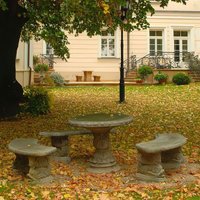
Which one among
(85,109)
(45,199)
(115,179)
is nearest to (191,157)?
(115,179)

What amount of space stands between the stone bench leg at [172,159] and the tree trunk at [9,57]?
653 cm

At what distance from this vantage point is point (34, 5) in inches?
515

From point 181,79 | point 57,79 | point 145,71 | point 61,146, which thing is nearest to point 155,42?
point 145,71

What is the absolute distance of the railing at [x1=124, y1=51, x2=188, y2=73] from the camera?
2891 cm

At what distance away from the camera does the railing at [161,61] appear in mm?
28909

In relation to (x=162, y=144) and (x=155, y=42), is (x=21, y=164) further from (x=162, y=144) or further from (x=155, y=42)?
(x=155, y=42)

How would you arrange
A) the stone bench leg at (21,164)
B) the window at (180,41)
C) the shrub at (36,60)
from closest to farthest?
1. the stone bench leg at (21,164)
2. the shrub at (36,60)
3. the window at (180,41)

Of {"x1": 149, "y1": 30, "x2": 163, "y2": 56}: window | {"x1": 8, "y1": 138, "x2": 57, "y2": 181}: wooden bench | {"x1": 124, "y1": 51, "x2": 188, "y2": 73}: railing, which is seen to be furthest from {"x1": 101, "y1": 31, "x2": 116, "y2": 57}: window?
{"x1": 8, "y1": 138, "x2": 57, "y2": 181}: wooden bench

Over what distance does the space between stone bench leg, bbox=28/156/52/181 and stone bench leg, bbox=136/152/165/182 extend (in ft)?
4.68

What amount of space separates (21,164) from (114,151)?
7.18 feet

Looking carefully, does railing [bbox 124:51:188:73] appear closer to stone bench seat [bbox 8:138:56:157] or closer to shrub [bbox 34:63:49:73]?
shrub [bbox 34:63:49:73]

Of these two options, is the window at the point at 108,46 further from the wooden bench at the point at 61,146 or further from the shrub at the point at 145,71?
the wooden bench at the point at 61,146

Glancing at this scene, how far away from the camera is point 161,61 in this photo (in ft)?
96.0

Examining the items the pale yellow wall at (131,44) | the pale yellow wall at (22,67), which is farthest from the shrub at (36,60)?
the pale yellow wall at (22,67)
